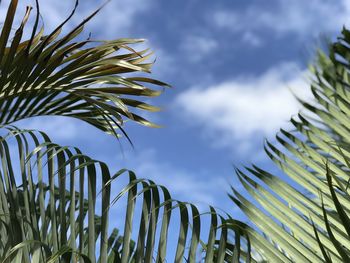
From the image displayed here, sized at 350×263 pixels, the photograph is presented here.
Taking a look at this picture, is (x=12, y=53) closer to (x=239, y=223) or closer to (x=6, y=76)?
(x=6, y=76)

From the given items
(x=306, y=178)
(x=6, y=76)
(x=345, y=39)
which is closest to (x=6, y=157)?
(x=6, y=76)

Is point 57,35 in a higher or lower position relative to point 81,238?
higher

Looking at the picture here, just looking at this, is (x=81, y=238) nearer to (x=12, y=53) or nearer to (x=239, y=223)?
(x=239, y=223)

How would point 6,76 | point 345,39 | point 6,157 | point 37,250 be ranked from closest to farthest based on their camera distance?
point 37,250
point 345,39
point 6,157
point 6,76

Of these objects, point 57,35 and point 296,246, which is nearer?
point 296,246

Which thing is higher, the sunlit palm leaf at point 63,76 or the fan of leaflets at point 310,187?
the sunlit palm leaf at point 63,76

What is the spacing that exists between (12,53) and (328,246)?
3.26ft

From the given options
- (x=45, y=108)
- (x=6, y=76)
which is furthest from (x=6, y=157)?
(x=45, y=108)

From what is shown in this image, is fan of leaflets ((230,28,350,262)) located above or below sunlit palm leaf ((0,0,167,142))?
below

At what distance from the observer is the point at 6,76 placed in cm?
164

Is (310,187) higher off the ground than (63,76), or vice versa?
(63,76)

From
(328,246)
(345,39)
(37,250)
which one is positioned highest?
(345,39)

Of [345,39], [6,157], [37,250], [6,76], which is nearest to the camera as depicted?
[37,250]

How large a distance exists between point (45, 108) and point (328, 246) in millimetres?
1096
